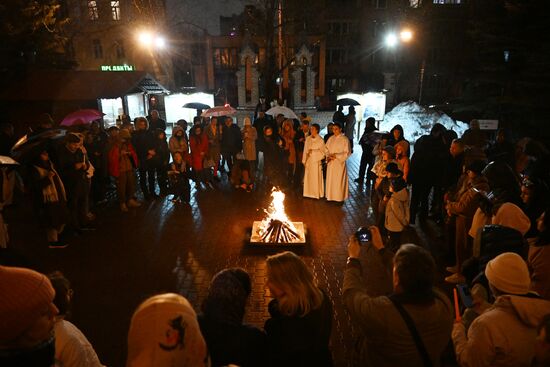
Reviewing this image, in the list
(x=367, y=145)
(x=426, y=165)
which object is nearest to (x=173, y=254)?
(x=426, y=165)

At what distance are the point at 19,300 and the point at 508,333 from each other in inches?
120

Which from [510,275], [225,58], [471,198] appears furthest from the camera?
[225,58]

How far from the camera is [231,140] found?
525 inches

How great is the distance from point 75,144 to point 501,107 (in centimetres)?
1682

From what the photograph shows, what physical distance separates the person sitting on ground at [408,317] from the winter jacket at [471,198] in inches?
155

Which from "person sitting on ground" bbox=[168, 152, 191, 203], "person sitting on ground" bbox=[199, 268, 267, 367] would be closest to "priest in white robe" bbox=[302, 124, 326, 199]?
"person sitting on ground" bbox=[168, 152, 191, 203]

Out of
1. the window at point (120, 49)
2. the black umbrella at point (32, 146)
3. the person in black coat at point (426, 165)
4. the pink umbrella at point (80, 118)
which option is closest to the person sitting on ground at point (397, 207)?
the person in black coat at point (426, 165)

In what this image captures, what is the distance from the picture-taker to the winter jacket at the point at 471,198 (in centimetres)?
638

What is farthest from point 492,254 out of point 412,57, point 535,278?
point 412,57

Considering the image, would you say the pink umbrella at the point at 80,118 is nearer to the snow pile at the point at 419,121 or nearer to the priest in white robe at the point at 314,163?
the priest in white robe at the point at 314,163

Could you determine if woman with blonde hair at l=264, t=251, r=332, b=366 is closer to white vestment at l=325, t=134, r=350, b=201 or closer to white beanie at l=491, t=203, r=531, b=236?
white beanie at l=491, t=203, r=531, b=236

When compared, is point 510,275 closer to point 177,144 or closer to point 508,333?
point 508,333

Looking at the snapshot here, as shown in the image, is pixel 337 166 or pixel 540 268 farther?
pixel 337 166

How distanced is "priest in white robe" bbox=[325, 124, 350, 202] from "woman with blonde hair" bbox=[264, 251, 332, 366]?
314 inches
